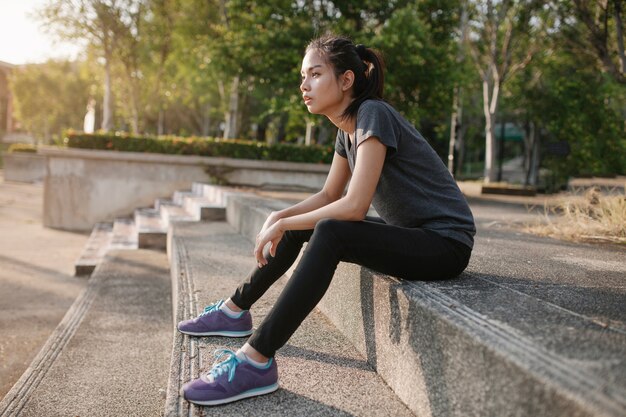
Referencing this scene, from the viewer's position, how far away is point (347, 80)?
2.32m

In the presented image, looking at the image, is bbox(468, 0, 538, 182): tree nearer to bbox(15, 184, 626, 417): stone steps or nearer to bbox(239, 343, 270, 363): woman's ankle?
bbox(15, 184, 626, 417): stone steps

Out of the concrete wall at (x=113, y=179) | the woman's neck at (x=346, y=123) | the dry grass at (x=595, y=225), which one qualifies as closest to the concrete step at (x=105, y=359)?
the woman's neck at (x=346, y=123)

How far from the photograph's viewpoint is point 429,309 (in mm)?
1692

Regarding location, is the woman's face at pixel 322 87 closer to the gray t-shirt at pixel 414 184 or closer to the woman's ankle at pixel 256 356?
the gray t-shirt at pixel 414 184

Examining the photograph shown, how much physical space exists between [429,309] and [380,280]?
433mm

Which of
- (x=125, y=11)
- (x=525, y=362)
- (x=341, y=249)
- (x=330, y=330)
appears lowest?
(x=330, y=330)

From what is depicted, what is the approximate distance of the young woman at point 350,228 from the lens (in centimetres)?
189

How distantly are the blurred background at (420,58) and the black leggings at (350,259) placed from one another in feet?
20.5

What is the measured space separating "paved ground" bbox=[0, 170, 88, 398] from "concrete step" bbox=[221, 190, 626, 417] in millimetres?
2244

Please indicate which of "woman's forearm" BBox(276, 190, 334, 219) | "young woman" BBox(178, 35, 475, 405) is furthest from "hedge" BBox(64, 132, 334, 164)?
"young woman" BBox(178, 35, 475, 405)

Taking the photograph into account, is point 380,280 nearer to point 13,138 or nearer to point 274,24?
point 274,24

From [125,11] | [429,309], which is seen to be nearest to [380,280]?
[429,309]

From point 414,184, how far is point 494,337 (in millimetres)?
918

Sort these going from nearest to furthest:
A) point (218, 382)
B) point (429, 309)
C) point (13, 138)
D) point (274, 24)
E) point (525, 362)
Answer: point (525, 362), point (429, 309), point (218, 382), point (274, 24), point (13, 138)
